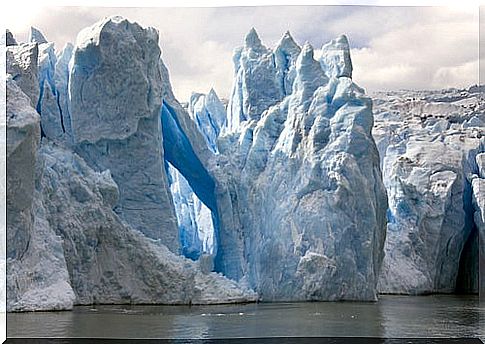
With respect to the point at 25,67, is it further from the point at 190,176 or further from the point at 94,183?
the point at 190,176

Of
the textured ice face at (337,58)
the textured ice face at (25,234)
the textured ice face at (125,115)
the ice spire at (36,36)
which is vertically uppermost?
the ice spire at (36,36)

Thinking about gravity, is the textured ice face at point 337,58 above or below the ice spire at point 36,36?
below

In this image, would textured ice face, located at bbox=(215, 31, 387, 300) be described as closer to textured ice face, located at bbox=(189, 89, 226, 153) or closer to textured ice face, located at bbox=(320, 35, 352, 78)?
textured ice face, located at bbox=(320, 35, 352, 78)

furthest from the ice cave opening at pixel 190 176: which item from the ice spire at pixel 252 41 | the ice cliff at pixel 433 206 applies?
the ice cliff at pixel 433 206

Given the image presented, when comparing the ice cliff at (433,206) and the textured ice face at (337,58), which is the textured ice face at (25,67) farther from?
the ice cliff at (433,206)

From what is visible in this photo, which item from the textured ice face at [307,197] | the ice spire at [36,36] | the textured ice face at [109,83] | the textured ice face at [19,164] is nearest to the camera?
the textured ice face at [19,164]

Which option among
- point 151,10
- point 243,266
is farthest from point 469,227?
point 151,10

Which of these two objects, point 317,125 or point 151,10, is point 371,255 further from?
point 151,10

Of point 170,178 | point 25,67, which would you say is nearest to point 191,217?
point 170,178
